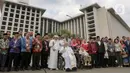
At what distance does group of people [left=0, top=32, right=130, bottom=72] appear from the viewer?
6781mm

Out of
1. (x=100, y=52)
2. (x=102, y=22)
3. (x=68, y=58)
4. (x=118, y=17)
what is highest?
(x=118, y=17)

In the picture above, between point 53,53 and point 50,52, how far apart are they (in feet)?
0.61

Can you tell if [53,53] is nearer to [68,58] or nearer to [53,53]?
[53,53]

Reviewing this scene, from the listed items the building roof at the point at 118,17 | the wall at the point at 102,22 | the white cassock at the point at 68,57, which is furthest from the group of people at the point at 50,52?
the building roof at the point at 118,17

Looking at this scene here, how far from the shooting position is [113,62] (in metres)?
9.20

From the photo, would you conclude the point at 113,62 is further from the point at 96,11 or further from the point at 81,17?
the point at 81,17

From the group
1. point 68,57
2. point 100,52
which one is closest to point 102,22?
point 100,52

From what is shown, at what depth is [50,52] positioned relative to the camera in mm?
7520

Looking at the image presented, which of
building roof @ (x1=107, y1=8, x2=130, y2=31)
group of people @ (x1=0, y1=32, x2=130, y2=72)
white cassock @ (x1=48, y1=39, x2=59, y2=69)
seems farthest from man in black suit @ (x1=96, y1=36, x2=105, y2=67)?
building roof @ (x1=107, y1=8, x2=130, y2=31)

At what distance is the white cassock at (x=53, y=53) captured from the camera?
7258 millimetres

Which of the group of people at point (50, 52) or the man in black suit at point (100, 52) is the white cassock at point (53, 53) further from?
the man in black suit at point (100, 52)

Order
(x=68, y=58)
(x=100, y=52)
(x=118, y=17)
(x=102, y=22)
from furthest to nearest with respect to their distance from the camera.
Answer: (x=118, y=17) < (x=102, y=22) < (x=100, y=52) < (x=68, y=58)

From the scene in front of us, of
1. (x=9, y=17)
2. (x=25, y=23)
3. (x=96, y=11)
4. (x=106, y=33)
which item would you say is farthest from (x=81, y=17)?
(x=9, y=17)

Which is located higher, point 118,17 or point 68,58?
point 118,17
